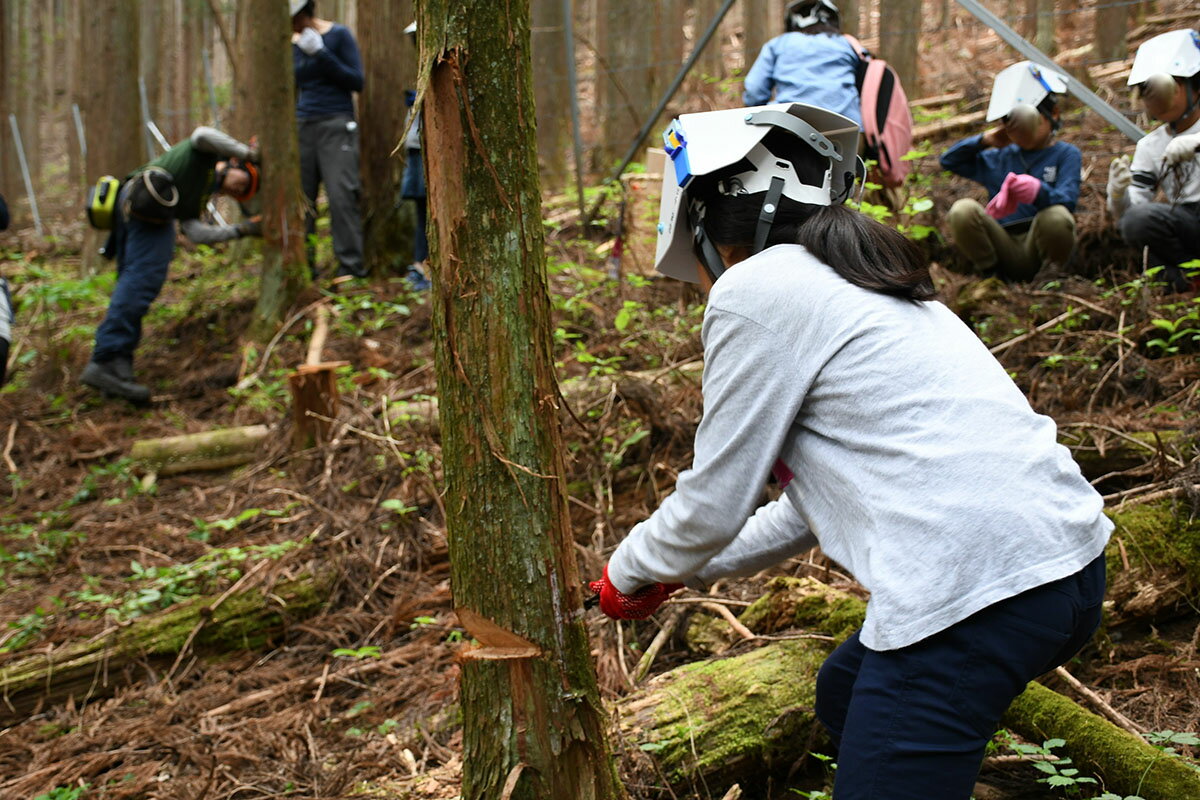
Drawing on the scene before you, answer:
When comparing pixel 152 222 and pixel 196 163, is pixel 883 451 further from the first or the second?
pixel 152 222

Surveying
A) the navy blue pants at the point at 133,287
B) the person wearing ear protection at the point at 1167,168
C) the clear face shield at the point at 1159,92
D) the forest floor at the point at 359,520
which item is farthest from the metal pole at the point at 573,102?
the clear face shield at the point at 1159,92

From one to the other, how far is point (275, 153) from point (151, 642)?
4085mm

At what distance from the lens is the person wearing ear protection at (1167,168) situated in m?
4.53

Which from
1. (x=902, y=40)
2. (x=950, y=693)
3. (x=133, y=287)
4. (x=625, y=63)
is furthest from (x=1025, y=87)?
(x=133, y=287)

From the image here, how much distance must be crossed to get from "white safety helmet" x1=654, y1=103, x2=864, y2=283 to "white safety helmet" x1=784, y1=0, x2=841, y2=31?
13.0ft

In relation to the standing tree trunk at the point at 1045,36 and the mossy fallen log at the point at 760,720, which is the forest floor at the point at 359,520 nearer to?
the mossy fallen log at the point at 760,720

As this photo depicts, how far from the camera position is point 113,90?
31.3 ft

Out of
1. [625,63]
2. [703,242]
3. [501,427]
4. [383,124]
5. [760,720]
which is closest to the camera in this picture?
[703,242]

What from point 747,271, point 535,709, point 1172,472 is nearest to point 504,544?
point 535,709

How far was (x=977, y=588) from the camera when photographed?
1.58 meters

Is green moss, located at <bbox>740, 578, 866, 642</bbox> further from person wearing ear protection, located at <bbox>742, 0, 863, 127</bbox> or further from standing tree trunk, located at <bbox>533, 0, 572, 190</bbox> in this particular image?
standing tree trunk, located at <bbox>533, 0, 572, 190</bbox>

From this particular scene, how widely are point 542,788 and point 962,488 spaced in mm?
1256

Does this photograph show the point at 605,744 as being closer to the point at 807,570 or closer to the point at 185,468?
the point at 807,570

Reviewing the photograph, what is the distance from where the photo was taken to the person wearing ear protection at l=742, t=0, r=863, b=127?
17.7 feet
